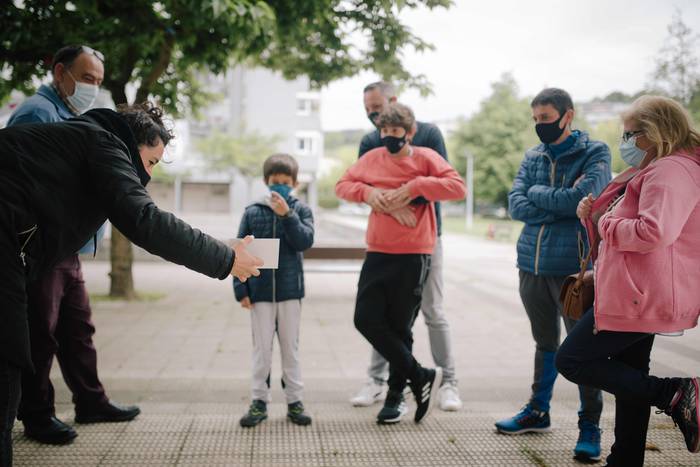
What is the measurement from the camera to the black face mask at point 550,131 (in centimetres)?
371

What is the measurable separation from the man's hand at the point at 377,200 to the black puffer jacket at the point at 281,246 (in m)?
0.44

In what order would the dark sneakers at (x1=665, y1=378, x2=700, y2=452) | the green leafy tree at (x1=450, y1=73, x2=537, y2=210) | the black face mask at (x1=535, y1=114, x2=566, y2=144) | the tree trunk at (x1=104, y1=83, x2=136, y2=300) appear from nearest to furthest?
the dark sneakers at (x1=665, y1=378, x2=700, y2=452)
the black face mask at (x1=535, y1=114, x2=566, y2=144)
the tree trunk at (x1=104, y1=83, x2=136, y2=300)
the green leafy tree at (x1=450, y1=73, x2=537, y2=210)

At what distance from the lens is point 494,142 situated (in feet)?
181

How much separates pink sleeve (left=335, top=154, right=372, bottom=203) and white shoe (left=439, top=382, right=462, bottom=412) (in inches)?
60.0

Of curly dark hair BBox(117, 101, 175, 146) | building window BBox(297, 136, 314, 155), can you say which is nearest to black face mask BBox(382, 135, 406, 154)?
curly dark hair BBox(117, 101, 175, 146)

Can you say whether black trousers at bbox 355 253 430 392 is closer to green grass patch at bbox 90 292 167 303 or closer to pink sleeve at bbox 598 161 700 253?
pink sleeve at bbox 598 161 700 253

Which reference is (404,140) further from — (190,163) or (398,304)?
(190,163)

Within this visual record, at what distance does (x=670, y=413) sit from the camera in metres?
2.91

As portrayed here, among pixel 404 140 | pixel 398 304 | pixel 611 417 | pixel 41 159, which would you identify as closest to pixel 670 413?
pixel 611 417

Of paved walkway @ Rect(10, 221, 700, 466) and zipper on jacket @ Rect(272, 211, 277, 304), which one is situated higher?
zipper on jacket @ Rect(272, 211, 277, 304)

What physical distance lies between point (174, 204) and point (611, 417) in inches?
1853

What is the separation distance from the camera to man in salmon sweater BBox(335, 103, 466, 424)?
12.9 ft

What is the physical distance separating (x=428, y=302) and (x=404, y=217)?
92 centimetres

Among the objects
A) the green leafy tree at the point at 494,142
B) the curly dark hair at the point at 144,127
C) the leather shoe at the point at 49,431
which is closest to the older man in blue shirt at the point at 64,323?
the leather shoe at the point at 49,431
